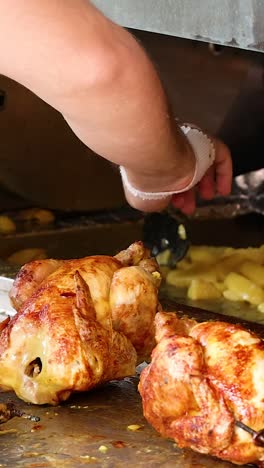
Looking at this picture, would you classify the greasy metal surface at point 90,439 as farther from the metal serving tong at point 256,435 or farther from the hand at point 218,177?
the hand at point 218,177

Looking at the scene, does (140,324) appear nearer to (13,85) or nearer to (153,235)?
(153,235)

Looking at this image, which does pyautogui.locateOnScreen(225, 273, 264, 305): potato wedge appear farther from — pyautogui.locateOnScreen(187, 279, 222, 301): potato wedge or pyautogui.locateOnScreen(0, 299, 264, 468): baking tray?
Answer: pyautogui.locateOnScreen(0, 299, 264, 468): baking tray

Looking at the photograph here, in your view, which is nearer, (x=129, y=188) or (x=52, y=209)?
(x=129, y=188)

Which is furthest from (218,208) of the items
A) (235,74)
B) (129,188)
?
(129,188)

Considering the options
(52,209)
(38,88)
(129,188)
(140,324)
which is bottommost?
(52,209)

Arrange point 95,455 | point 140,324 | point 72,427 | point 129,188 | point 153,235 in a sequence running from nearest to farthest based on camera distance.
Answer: point 95,455 < point 72,427 < point 140,324 < point 129,188 < point 153,235

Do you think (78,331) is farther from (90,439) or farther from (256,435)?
(256,435)

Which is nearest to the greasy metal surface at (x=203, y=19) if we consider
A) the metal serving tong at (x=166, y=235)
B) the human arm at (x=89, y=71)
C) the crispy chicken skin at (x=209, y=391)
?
the human arm at (x=89, y=71)
